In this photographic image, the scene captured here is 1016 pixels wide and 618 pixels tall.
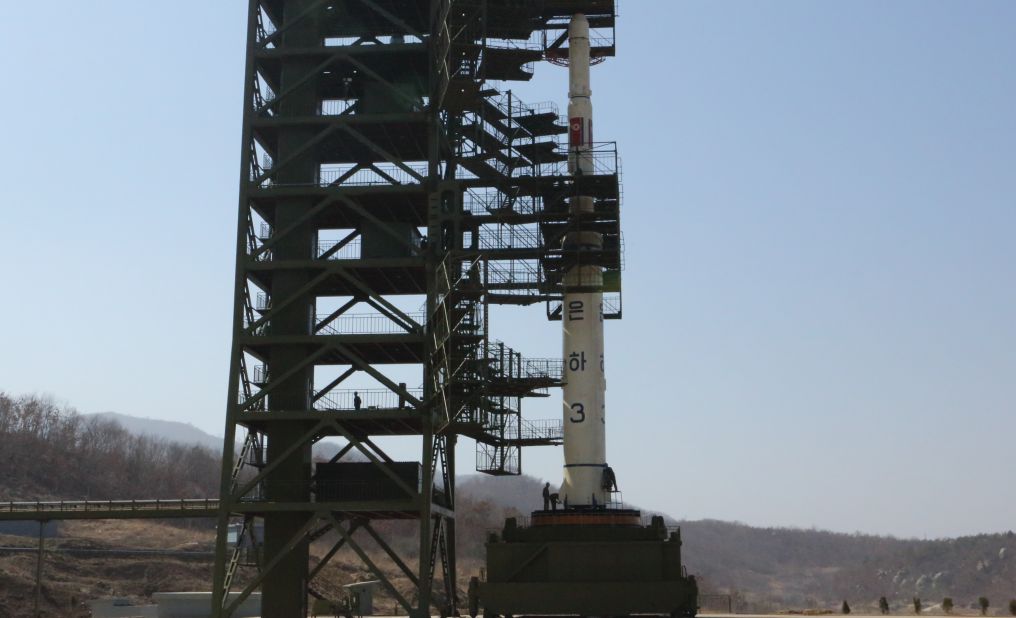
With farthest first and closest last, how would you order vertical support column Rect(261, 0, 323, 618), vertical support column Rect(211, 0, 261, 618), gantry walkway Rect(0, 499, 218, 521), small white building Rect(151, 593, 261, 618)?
small white building Rect(151, 593, 261, 618) → gantry walkway Rect(0, 499, 218, 521) → vertical support column Rect(261, 0, 323, 618) → vertical support column Rect(211, 0, 261, 618)

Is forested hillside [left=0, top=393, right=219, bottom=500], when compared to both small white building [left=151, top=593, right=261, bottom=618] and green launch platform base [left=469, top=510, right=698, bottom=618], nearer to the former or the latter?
small white building [left=151, top=593, right=261, bottom=618]

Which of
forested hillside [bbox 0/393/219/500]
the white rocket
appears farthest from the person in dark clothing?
forested hillside [bbox 0/393/219/500]

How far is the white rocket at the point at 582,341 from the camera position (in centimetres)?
5288

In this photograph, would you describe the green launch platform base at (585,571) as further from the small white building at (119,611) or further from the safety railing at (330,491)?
the small white building at (119,611)

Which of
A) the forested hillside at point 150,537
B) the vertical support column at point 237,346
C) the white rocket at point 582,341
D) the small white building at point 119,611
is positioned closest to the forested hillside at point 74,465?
the forested hillside at point 150,537

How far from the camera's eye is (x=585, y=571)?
164 ft

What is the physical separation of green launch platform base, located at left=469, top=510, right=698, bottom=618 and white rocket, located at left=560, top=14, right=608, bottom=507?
77.6 inches

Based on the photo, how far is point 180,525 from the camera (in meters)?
129

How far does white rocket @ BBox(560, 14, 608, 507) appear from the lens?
173 feet

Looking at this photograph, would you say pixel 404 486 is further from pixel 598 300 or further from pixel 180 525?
pixel 180 525

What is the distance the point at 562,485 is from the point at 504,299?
9.12m

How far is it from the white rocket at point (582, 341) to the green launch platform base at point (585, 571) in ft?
6.47

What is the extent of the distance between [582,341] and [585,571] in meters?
10.1

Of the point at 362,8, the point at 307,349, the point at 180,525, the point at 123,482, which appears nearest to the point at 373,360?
the point at 307,349
